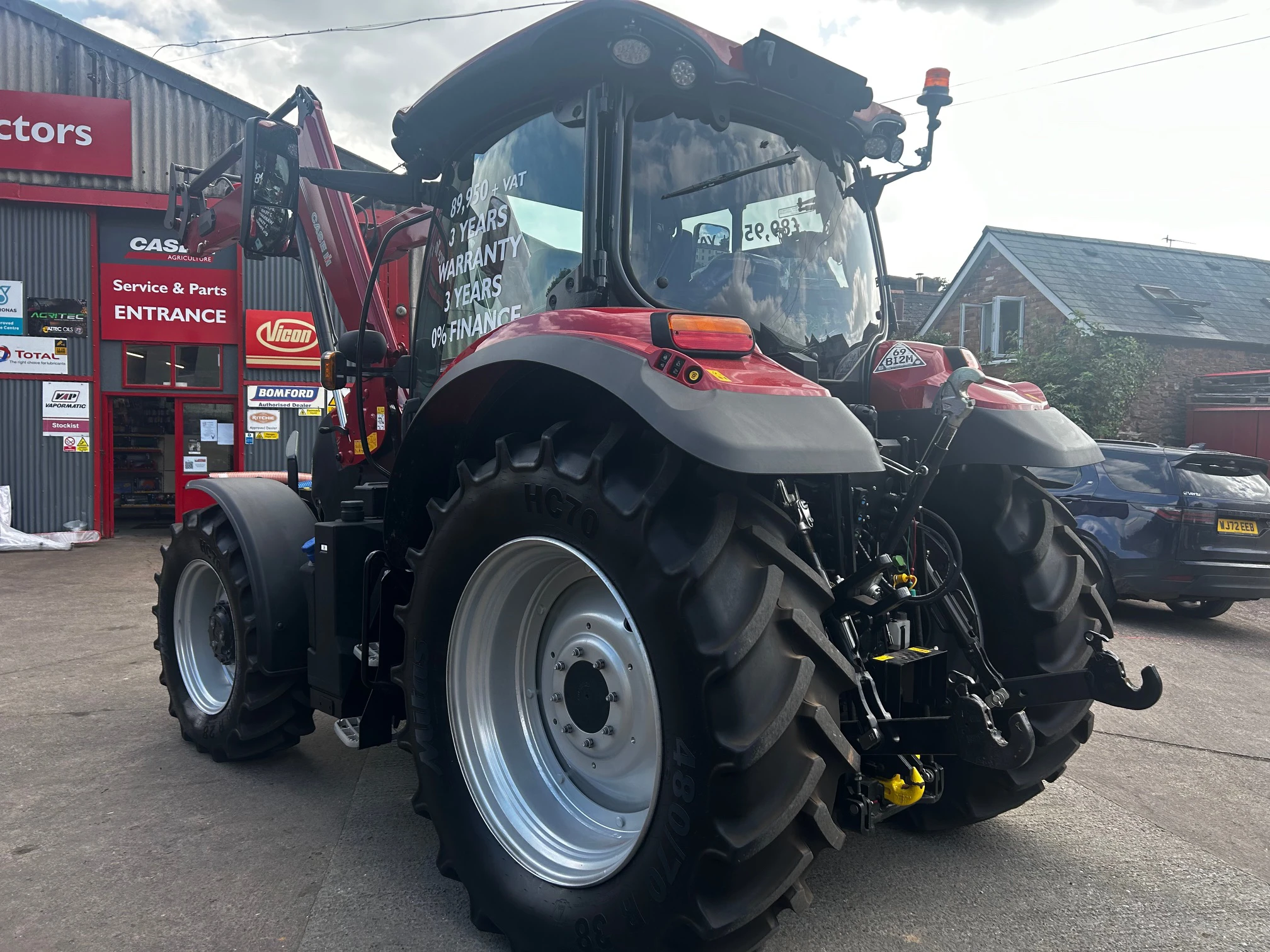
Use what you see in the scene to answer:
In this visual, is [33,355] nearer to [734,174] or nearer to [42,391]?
[42,391]

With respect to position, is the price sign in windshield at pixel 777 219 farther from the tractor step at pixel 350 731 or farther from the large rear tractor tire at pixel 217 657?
the large rear tractor tire at pixel 217 657

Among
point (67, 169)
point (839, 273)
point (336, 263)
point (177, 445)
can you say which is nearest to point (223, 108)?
point (67, 169)

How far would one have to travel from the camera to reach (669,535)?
214cm

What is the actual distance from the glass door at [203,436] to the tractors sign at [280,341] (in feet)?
2.89

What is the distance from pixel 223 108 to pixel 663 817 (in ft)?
47.2

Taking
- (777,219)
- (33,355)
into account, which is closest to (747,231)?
(777,219)

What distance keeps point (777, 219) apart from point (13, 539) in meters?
12.8

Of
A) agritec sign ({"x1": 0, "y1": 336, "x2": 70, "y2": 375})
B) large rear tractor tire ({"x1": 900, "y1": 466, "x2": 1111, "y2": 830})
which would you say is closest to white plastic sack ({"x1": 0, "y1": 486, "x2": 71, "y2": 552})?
agritec sign ({"x1": 0, "y1": 336, "x2": 70, "y2": 375})

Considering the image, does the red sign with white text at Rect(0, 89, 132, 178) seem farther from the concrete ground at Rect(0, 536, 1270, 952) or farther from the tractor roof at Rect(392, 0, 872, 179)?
the tractor roof at Rect(392, 0, 872, 179)

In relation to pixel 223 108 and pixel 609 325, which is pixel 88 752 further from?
pixel 223 108

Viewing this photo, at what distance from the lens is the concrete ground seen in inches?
107

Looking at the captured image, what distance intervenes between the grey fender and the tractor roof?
110cm

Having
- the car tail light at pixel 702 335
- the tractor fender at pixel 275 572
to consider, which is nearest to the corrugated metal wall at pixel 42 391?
the tractor fender at pixel 275 572

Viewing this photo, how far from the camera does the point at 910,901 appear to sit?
9.53 ft
